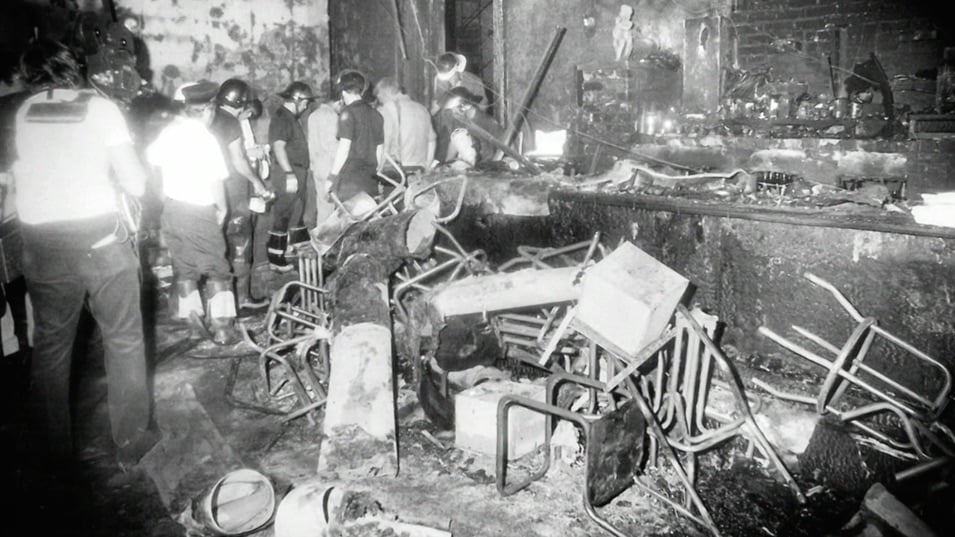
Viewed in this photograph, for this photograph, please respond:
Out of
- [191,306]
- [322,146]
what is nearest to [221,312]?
[191,306]

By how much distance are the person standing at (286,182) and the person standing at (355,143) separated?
128 centimetres

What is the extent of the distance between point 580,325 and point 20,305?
5247mm

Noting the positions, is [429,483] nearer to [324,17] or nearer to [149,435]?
[149,435]

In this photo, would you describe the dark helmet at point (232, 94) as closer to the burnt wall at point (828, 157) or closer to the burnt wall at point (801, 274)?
the burnt wall at point (801, 274)

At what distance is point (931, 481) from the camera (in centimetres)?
305

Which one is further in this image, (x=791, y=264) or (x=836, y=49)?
(x=836, y=49)

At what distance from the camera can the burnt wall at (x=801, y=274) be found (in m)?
3.54

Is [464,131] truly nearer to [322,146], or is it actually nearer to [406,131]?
[406,131]

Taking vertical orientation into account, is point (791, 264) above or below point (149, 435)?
above

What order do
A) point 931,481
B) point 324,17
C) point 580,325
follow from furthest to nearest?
1. point 324,17
2. point 580,325
3. point 931,481

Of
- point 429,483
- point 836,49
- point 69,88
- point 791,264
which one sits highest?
point 836,49

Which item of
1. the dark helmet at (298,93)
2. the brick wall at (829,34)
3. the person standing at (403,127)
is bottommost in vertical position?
the person standing at (403,127)

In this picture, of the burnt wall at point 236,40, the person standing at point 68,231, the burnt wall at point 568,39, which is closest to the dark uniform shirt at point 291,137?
the burnt wall at point 236,40

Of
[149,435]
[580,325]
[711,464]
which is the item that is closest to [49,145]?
[149,435]
